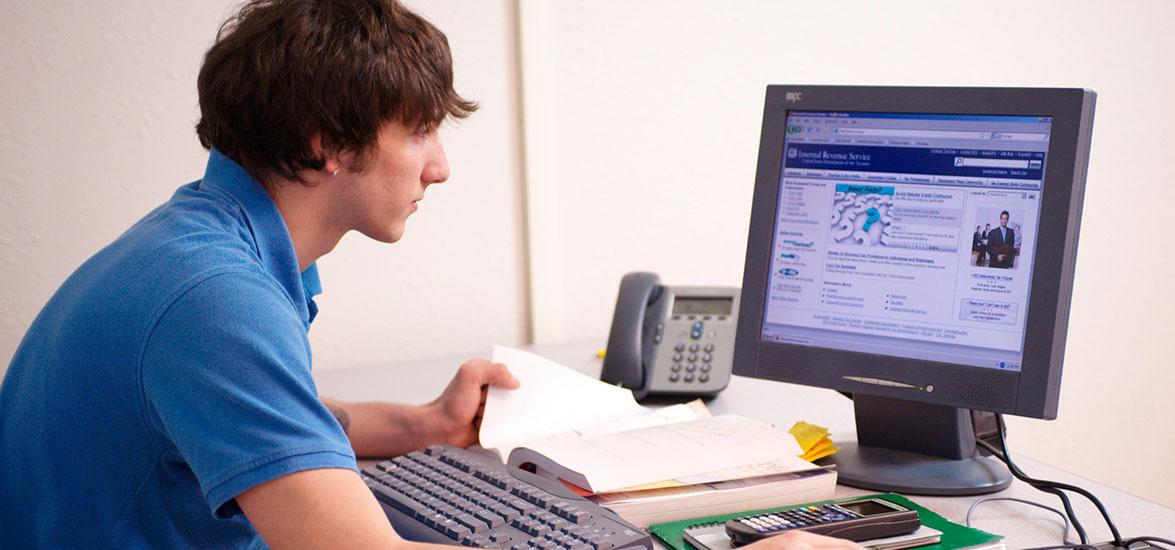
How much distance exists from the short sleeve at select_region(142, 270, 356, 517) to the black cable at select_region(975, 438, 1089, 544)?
0.65 metres

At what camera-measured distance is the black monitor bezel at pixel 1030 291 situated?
107 centimetres

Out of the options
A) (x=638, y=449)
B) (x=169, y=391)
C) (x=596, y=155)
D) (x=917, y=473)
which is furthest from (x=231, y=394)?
(x=596, y=155)

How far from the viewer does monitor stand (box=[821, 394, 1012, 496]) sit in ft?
3.69

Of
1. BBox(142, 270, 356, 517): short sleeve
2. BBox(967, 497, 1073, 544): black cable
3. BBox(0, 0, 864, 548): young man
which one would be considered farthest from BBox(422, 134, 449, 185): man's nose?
BBox(967, 497, 1073, 544): black cable

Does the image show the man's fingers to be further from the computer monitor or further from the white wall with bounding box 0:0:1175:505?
the white wall with bounding box 0:0:1175:505

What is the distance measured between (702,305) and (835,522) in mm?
709

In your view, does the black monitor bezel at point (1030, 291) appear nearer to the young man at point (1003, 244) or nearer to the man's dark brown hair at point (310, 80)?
the young man at point (1003, 244)

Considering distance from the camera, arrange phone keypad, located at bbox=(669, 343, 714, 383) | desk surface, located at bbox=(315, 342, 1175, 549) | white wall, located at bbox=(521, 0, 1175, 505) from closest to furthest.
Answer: desk surface, located at bbox=(315, 342, 1175, 549) → phone keypad, located at bbox=(669, 343, 714, 383) → white wall, located at bbox=(521, 0, 1175, 505)

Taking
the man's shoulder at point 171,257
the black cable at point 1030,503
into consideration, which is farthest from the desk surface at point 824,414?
the man's shoulder at point 171,257

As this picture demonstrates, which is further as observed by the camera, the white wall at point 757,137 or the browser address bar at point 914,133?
the white wall at point 757,137

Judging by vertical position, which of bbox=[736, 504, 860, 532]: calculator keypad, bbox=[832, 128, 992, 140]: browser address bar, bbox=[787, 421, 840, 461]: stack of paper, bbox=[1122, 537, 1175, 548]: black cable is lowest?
bbox=[736, 504, 860, 532]: calculator keypad

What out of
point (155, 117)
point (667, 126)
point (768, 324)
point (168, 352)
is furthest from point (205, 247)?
point (667, 126)

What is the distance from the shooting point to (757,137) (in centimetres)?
217

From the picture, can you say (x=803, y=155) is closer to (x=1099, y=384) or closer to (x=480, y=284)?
(x=480, y=284)
